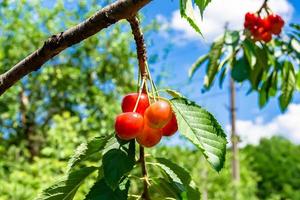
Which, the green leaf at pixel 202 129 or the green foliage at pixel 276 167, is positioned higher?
the green foliage at pixel 276 167

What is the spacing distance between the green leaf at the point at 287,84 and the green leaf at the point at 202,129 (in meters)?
1.33

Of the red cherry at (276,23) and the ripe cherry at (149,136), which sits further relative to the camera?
the red cherry at (276,23)

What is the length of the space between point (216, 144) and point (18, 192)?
155 inches

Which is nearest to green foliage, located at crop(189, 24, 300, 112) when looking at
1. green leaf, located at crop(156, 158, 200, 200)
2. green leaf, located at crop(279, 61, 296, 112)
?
green leaf, located at crop(279, 61, 296, 112)

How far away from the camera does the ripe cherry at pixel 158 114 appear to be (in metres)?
0.89

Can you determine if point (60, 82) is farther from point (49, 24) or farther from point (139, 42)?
point (139, 42)

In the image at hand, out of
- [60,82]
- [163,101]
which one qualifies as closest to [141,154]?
[163,101]

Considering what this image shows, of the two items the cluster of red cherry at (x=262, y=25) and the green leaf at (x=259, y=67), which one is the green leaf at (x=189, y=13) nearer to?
the green leaf at (x=259, y=67)

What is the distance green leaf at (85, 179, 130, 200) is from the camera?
925mm

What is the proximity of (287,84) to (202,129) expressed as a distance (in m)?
1.38

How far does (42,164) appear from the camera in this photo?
571 centimetres

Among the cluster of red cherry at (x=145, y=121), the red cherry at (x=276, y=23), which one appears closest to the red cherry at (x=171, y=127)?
the cluster of red cherry at (x=145, y=121)

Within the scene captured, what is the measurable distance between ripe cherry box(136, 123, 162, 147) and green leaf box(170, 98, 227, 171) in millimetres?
47

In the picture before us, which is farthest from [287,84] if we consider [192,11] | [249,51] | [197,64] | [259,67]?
[192,11]
